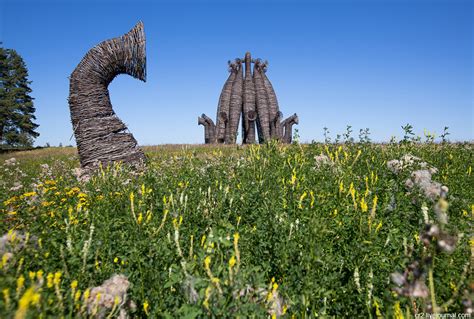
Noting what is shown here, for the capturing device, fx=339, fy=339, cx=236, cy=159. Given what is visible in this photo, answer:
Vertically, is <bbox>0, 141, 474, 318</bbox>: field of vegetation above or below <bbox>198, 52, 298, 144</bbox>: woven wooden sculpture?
below

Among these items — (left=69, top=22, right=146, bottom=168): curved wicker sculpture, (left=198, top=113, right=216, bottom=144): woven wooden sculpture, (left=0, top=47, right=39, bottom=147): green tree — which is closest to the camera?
(left=69, top=22, right=146, bottom=168): curved wicker sculpture

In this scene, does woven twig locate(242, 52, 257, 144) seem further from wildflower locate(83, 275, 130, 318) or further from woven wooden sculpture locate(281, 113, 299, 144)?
wildflower locate(83, 275, 130, 318)

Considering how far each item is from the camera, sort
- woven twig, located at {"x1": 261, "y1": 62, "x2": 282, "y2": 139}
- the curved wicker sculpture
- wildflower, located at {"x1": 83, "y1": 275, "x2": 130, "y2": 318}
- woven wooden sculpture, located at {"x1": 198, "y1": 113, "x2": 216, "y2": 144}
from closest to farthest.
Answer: wildflower, located at {"x1": 83, "y1": 275, "x2": 130, "y2": 318}
the curved wicker sculpture
woven twig, located at {"x1": 261, "y1": 62, "x2": 282, "y2": 139}
woven wooden sculpture, located at {"x1": 198, "y1": 113, "x2": 216, "y2": 144}

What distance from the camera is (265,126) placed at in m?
22.8

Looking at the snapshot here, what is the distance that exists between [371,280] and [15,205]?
536cm

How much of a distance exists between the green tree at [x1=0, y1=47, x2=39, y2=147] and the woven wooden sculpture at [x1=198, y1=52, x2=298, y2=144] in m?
29.3

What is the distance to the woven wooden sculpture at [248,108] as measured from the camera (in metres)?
22.7

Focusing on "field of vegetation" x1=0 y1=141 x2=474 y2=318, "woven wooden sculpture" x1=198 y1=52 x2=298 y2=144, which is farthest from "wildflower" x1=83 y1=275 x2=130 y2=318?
"woven wooden sculpture" x1=198 y1=52 x2=298 y2=144

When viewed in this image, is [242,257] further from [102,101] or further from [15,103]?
[15,103]

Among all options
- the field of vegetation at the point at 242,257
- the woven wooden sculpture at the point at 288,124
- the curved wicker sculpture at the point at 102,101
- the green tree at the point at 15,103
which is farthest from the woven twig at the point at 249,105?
the green tree at the point at 15,103

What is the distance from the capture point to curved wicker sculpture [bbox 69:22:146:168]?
1025cm

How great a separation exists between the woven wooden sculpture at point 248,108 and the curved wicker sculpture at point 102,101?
468 inches

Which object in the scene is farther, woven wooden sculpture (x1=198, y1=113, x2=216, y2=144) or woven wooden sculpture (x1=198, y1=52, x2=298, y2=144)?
woven wooden sculpture (x1=198, y1=113, x2=216, y2=144)

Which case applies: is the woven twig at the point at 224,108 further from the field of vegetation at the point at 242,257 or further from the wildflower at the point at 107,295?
the wildflower at the point at 107,295
